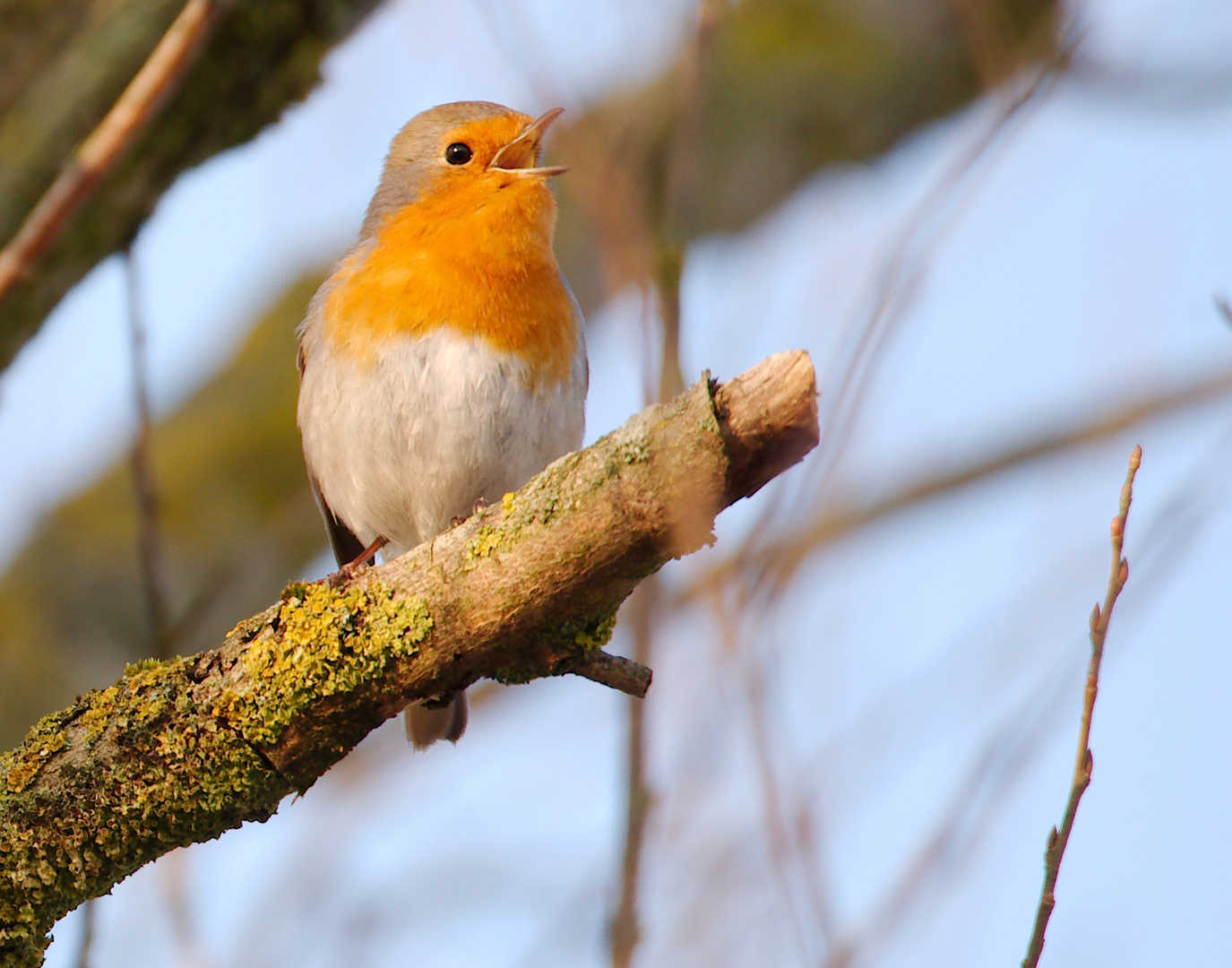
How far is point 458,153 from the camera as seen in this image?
445 cm

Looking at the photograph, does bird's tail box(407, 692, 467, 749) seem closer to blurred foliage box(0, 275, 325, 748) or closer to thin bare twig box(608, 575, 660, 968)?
blurred foliage box(0, 275, 325, 748)

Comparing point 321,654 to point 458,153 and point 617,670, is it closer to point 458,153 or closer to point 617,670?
point 617,670

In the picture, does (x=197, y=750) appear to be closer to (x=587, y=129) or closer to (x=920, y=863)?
(x=920, y=863)

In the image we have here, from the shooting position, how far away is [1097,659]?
2137 mm

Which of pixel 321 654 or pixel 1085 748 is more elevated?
pixel 321 654

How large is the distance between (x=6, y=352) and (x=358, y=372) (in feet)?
3.04

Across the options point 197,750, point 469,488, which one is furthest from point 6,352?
point 197,750

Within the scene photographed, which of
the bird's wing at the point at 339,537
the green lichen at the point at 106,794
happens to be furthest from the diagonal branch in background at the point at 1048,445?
the green lichen at the point at 106,794

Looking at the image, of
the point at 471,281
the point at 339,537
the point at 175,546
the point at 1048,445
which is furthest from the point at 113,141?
the point at 1048,445

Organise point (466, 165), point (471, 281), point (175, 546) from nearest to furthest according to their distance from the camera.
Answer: point (471, 281) → point (466, 165) → point (175, 546)

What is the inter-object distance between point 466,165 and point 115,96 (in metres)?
1.19

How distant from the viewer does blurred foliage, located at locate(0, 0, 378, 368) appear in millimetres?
3564

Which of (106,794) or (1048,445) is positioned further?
(1048,445)

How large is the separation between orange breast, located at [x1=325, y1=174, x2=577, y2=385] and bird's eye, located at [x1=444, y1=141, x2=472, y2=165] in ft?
0.68
